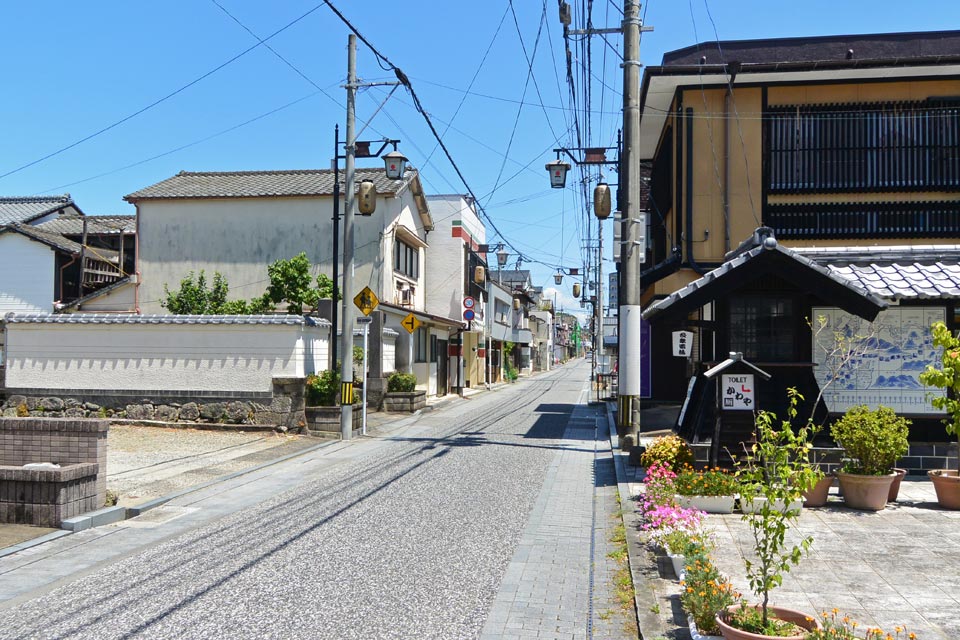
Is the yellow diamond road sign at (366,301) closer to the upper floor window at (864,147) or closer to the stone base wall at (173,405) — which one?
the stone base wall at (173,405)

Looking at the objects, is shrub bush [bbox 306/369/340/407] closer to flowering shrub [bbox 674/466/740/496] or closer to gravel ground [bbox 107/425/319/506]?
gravel ground [bbox 107/425/319/506]

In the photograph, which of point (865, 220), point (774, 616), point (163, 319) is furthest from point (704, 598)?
point (163, 319)

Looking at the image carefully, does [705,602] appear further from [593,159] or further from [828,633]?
[593,159]

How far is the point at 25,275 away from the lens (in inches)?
1190

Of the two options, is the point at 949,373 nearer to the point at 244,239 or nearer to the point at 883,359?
the point at 883,359

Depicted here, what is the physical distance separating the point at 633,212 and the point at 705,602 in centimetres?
1022

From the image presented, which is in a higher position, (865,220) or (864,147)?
(864,147)

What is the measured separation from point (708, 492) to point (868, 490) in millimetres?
2006

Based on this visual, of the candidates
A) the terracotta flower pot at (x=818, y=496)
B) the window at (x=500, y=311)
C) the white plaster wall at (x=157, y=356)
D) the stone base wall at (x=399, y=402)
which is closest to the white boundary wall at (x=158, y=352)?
the white plaster wall at (x=157, y=356)

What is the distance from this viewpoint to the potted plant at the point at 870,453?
9.20m

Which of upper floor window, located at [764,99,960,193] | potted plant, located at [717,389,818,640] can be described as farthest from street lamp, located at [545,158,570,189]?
potted plant, located at [717,389,818,640]

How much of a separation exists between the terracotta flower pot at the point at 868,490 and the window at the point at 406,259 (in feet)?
73.5

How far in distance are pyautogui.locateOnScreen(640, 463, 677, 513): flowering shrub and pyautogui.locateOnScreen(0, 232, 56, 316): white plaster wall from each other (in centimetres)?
2897

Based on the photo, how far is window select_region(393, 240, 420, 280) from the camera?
3016 cm
